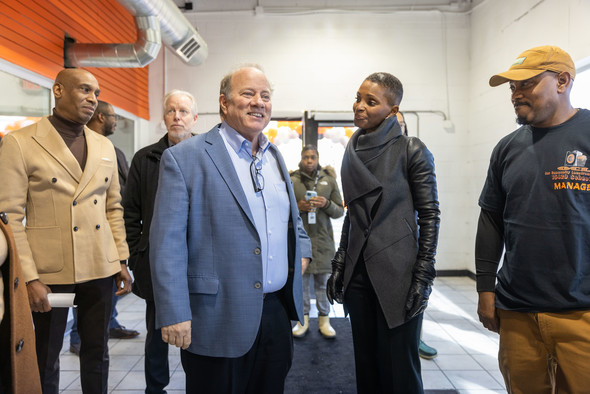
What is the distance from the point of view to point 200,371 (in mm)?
1340

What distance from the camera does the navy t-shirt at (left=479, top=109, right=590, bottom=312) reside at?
1.38 metres

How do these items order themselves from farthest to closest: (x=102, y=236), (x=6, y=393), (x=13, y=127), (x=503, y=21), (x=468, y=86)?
1. (x=468, y=86)
2. (x=503, y=21)
3. (x=13, y=127)
4. (x=102, y=236)
5. (x=6, y=393)

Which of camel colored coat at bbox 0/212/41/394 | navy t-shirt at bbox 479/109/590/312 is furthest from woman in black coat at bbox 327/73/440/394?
camel colored coat at bbox 0/212/41/394

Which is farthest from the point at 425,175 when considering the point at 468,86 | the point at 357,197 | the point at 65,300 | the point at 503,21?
the point at 468,86

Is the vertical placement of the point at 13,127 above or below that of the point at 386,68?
below

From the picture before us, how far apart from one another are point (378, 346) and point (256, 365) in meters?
0.61

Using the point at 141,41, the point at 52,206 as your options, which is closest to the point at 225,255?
the point at 52,206

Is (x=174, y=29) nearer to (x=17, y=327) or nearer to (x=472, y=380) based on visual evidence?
(x=17, y=327)

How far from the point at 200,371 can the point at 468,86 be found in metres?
5.75

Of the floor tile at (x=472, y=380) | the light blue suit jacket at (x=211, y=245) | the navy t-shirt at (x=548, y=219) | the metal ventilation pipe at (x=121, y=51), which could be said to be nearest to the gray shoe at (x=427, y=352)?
the floor tile at (x=472, y=380)

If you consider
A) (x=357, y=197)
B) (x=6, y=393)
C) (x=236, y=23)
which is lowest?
(x=6, y=393)

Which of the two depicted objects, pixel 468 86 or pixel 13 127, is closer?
pixel 13 127

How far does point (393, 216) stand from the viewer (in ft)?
5.57

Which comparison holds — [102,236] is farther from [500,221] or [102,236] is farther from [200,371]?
[500,221]
